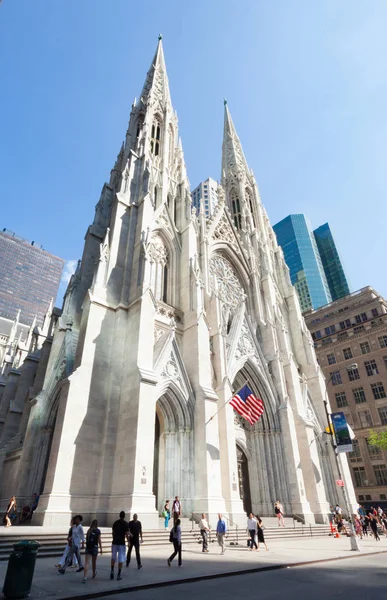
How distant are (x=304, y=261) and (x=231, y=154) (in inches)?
2130

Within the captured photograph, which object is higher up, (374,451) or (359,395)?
(359,395)

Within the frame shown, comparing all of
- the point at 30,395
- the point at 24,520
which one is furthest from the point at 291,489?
the point at 30,395

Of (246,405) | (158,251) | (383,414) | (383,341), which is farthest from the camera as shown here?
(383,341)

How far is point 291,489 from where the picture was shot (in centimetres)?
2088

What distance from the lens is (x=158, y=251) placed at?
79.5ft

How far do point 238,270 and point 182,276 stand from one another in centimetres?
901

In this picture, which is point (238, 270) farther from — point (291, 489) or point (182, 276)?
point (291, 489)

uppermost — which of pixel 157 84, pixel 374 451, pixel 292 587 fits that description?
pixel 157 84

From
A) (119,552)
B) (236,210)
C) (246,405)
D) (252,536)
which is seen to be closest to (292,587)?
(119,552)

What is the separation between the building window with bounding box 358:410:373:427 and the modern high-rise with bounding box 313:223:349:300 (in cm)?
5569

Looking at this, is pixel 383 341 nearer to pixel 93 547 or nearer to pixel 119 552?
pixel 119 552

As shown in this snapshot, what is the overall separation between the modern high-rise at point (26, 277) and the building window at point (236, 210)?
5988 centimetres

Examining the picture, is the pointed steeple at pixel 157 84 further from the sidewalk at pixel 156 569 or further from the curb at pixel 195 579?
the curb at pixel 195 579

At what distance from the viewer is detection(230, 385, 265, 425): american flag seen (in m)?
18.5
